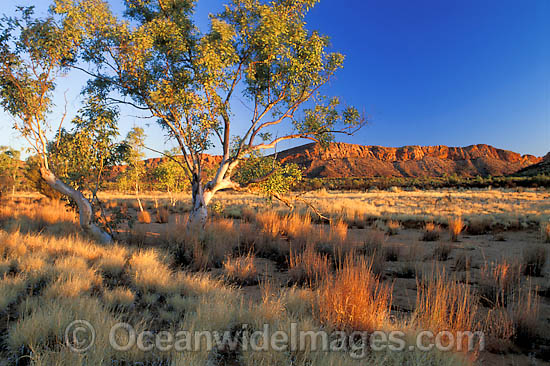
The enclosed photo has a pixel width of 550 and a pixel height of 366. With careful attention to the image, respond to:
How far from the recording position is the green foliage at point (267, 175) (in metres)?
9.52

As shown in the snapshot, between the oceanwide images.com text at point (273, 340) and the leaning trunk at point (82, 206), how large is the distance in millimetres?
6053

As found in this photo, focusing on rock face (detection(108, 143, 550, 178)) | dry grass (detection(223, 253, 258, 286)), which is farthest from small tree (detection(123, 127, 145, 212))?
rock face (detection(108, 143, 550, 178))

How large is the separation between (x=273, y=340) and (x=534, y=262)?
7.95 meters

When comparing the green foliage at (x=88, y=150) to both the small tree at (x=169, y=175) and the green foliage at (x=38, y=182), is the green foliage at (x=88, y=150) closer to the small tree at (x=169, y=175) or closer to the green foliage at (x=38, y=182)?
the small tree at (x=169, y=175)

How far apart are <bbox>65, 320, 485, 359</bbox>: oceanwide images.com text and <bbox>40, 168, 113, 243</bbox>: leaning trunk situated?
6.05m

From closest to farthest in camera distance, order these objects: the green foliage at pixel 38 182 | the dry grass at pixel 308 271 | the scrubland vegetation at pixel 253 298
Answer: the scrubland vegetation at pixel 253 298 < the dry grass at pixel 308 271 < the green foliage at pixel 38 182

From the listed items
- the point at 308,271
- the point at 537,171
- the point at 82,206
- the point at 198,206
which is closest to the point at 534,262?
the point at 308,271

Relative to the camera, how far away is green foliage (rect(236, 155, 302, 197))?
9.52 metres

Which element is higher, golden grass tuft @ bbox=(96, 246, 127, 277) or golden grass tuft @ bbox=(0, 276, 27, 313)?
golden grass tuft @ bbox=(0, 276, 27, 313)

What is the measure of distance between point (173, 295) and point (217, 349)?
1.91 meters

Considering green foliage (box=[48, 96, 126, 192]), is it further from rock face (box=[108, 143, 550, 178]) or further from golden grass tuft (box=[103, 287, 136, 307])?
rock face (box=[108, 143, 550, 178])

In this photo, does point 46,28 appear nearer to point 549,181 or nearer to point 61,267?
point 61,267

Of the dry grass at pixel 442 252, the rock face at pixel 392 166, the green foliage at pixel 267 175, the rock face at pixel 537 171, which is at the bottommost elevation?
the dry grass at pixel 442 252

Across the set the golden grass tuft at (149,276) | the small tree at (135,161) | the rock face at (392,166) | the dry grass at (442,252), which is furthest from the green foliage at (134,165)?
the rock face at (392,166)
